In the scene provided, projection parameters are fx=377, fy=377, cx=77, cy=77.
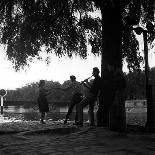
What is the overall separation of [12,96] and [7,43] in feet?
407

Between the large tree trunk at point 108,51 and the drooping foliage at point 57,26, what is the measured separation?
37 cm

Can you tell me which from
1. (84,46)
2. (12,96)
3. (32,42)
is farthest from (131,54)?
(12,96)

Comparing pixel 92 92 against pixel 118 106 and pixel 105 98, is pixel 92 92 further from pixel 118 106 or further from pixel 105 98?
pixel 118 106

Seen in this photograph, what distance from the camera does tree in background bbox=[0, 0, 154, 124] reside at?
37.6 feet

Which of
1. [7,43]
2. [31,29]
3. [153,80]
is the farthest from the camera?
[7,43]

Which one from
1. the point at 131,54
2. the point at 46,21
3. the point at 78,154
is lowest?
Answer: the point at 78,154

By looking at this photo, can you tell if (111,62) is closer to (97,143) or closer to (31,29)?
(31,29)

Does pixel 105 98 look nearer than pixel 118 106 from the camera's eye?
No

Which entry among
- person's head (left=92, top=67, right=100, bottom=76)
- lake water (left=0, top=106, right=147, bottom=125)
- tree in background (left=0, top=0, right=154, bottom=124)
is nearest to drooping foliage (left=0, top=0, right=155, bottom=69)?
tree in background (left=0, top=0, right=154, bottom=124)

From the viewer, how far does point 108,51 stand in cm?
1127

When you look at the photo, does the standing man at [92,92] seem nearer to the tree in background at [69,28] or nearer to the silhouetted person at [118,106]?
the tree in background at [69,28]

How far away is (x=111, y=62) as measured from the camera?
11164 millimetres

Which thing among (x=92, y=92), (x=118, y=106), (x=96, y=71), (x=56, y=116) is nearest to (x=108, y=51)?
(x=96, y=71)

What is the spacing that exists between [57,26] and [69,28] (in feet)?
1.49
